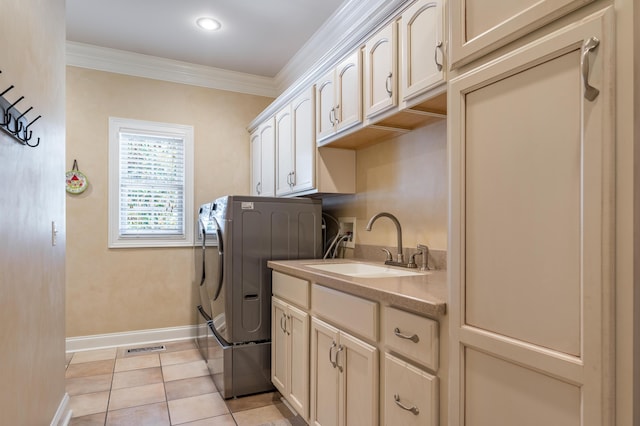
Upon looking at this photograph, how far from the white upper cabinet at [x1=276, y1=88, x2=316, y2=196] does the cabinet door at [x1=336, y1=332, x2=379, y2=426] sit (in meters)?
1.31

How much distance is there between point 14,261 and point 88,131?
2.42m

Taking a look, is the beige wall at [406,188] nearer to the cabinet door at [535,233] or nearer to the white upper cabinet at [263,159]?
the white upper cabinet at [263,159]

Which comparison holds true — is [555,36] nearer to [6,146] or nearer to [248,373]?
[6,146]

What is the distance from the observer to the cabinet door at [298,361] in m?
1.97

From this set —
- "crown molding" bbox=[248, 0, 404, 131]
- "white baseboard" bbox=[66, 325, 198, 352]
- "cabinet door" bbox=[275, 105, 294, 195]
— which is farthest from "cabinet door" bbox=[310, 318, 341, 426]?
"white baseboard" bbox=[66, 325, 198, 352]

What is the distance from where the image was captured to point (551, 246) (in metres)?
0.83

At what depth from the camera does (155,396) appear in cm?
252

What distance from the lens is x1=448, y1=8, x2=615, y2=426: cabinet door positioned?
0.74 metres

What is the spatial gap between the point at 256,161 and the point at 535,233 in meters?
3.18

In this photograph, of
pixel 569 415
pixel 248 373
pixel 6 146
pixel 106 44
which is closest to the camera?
pixel 569 415

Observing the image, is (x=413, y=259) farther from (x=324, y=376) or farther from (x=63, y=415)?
(x=63, y=415)

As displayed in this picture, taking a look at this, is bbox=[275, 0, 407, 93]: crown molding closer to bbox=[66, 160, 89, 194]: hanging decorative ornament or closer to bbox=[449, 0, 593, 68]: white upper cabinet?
bbox=[449, 0, 593, 68]: white upper cabinet

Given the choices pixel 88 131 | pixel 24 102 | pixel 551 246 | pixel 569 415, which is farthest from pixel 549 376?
pixel 88 131

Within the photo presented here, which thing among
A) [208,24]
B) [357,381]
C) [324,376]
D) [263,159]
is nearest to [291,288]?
[324,376]
